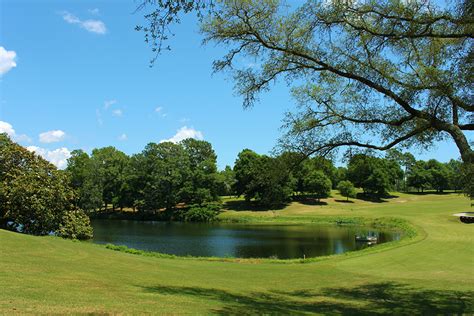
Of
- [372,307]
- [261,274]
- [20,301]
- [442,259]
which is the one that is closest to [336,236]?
[442,259]

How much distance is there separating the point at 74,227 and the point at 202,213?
52.1 m

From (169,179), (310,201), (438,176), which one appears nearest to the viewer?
(169,179)

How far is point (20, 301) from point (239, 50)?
9147 mm

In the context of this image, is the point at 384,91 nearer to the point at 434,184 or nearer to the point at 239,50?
the point at 239,50

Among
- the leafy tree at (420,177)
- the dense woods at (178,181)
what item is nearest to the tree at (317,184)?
the dense woods at (178,181)

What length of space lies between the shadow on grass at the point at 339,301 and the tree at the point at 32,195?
81.7ft

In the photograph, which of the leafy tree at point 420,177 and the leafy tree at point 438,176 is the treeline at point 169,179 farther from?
the leafy tree at point 438,176

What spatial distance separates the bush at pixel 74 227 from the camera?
117 ft

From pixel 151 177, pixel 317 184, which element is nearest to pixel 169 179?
pixel 151 177

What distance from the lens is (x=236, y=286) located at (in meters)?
15.9

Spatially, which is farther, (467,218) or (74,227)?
(467,218)

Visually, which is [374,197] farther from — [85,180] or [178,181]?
[85,180]

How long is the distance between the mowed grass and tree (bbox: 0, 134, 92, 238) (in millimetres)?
12494

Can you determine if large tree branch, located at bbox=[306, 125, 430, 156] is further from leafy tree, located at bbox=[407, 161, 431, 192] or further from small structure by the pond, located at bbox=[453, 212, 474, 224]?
leafy tree, located at bbox=[407, 161, 431, 192]
